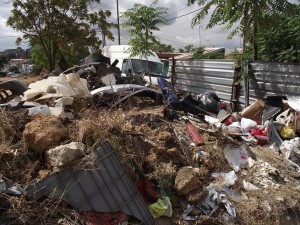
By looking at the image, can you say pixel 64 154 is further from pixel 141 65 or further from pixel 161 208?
pixel 141 65

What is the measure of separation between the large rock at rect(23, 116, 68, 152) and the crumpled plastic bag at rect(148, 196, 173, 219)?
1.21 metres

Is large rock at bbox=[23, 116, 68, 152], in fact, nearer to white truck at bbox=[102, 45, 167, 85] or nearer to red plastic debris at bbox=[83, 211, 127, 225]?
red plastic debris at bbox=[83, 211, 127, 225]

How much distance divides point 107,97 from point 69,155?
9.04 feet

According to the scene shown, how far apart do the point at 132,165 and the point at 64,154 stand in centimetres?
95

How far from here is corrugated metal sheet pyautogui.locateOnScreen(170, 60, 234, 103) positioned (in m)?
8.59

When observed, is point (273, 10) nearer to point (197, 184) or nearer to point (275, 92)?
point (275, 92)

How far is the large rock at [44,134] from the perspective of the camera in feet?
11.4

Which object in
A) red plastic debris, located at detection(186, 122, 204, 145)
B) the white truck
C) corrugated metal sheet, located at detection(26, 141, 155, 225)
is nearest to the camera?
corrugated metal sheet, located at detection(26, 141, 155, 225)

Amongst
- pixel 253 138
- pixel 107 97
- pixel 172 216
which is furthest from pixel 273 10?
pixel 172 216

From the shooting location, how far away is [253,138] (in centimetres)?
575

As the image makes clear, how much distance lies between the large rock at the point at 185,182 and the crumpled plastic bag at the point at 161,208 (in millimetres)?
195

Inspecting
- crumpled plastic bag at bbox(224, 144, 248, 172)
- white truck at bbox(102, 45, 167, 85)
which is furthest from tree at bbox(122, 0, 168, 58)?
crumpled plastic bag at bbox(224, 144, 248, 172)

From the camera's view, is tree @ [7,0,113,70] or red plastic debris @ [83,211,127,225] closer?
red plastic debris @ [83,211,127,225]

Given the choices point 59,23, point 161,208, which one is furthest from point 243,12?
point 59,23
